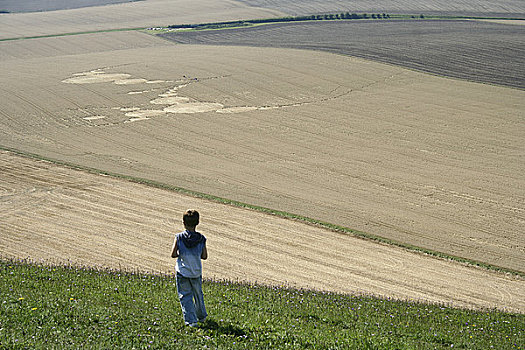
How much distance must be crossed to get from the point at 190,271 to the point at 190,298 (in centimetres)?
42

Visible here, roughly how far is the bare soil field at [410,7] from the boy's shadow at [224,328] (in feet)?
279

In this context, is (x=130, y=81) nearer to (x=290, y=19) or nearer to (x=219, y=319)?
(x=219, y=319)

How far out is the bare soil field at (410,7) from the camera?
88.2 meters

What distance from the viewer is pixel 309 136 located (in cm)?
3456

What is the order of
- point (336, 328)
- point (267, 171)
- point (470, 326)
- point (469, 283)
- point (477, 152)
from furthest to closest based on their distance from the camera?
point (477, 152) → point (267, 171) → point (469, 283) → point (470, 326) → point (336, 328)

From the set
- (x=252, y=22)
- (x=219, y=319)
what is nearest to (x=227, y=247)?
(x=219, y=319)

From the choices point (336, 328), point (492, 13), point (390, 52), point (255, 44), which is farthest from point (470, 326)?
point (492, 13)

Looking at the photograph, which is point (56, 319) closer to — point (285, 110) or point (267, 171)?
point (267, 171)

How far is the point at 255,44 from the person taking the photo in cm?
6719

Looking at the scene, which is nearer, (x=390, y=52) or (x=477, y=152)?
(x=477, y=152)

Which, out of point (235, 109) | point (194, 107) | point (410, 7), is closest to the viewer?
point (235, 109)

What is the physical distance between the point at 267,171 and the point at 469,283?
13.0 meters

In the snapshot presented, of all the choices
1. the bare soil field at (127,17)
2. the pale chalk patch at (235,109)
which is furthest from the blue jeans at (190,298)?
the bare soil field at (127,17)

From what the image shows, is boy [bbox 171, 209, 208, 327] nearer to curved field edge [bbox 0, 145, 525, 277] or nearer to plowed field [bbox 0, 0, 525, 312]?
plowed field [bbox 0, 0, 525, 312]
